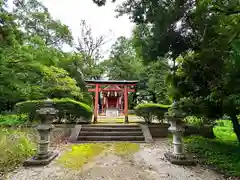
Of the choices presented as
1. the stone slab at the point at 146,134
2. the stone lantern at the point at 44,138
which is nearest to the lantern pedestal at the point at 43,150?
the stone lantern at the point at 44,138

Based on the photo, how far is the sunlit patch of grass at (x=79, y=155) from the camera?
4002 mm

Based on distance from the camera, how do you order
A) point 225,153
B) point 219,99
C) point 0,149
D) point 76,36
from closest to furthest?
point 219,99 < point 0,149 < point 225,153 < point 76,36

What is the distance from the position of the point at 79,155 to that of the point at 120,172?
1.63 m

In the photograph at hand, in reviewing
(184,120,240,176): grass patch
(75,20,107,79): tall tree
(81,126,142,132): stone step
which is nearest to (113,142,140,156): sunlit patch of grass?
(81,126,142,132): stone step

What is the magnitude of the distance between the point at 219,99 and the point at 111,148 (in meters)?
3.35

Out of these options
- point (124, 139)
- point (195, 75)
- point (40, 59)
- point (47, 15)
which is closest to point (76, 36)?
point (47, 15)

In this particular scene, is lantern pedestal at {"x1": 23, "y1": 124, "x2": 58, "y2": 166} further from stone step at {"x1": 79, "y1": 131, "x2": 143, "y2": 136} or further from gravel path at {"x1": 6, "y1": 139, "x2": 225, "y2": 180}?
stone step at {"x1": 79, "y1": 131, "x2": 143, "y2": 136}

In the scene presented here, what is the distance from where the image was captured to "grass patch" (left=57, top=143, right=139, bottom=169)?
4.09m

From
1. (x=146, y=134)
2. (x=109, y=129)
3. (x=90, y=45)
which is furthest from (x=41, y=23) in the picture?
(x=146, y=134)

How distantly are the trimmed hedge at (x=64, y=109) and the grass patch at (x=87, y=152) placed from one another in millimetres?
2040

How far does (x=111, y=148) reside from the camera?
214 inches

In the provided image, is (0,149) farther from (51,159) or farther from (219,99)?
(219,99)

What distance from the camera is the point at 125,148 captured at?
215 inches

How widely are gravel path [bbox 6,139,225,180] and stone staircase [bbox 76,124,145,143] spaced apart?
2.37 meters
